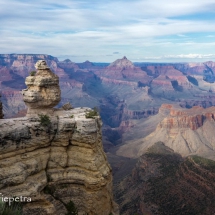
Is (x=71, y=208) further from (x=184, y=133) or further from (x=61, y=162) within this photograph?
(x=184, y=133)

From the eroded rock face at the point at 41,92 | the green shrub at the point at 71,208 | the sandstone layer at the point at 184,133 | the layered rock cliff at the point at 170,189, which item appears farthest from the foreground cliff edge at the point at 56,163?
the sandstone layer at the point at 184,133

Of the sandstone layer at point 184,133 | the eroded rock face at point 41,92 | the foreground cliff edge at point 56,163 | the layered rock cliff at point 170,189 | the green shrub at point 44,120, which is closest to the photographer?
the foreground cliff edge at point 56,163

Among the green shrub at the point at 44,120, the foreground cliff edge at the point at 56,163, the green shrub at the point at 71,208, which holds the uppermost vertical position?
the green shrub at the point at 44,120

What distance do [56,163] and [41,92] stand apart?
7.61m

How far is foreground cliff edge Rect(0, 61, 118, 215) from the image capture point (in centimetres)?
2416

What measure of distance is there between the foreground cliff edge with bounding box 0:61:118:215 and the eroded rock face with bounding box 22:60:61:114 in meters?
1.50

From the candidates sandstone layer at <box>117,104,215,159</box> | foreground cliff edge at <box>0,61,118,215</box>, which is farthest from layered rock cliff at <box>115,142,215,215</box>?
sandstone layer at <box>117,104,215,159</box>

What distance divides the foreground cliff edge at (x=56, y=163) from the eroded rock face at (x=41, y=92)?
1496 mm

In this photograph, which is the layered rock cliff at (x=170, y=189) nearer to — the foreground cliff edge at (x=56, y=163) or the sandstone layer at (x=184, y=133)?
the foreground cliff edge at (x=56, y=163)

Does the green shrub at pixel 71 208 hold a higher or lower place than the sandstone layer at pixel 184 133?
higher

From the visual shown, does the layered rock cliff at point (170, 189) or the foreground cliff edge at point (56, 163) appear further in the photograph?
the layered rock cliff at point (170, 189)

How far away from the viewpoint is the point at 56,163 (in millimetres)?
26797

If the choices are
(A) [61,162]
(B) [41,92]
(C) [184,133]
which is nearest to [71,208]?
(A) [61,162]

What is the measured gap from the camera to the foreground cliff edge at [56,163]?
951 inches
